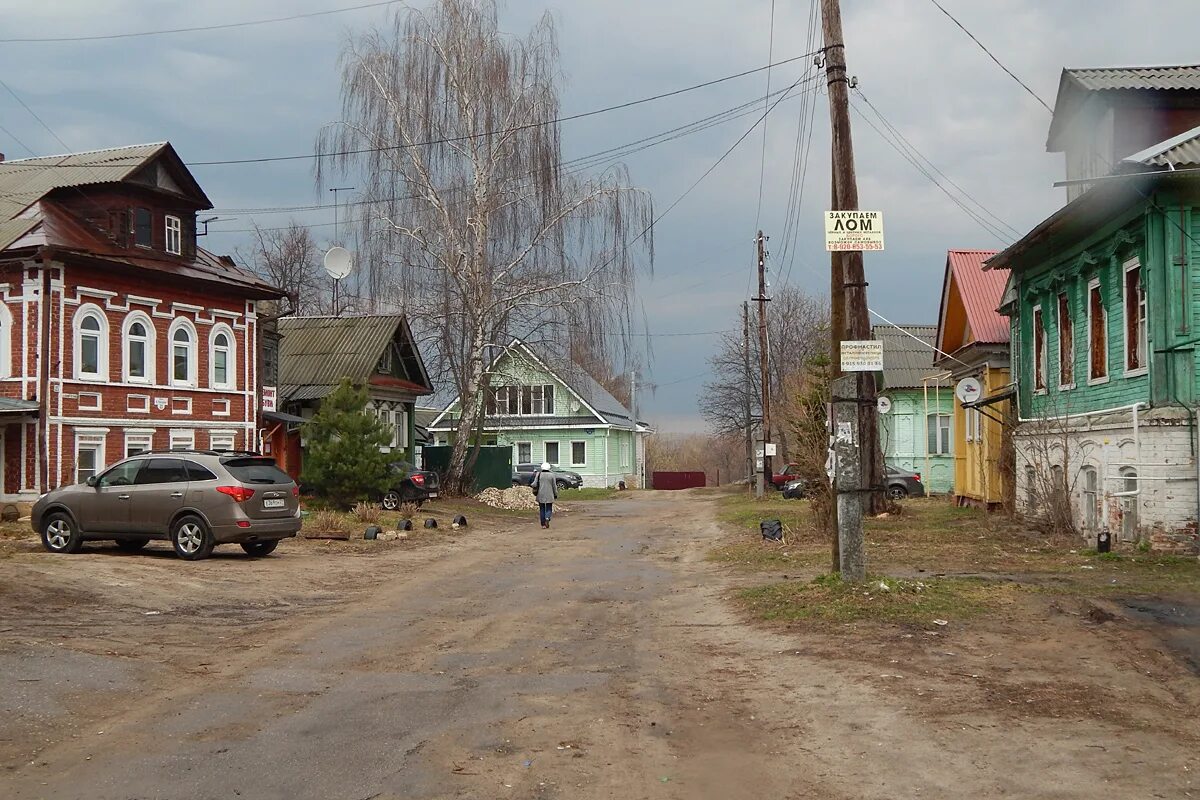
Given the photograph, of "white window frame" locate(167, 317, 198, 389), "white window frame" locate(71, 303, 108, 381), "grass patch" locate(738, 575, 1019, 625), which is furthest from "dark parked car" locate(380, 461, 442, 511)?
"grass patch" locate(738, 575, 1019, 625)

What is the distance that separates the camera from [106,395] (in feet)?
90.5

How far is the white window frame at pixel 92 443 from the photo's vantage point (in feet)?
88.0

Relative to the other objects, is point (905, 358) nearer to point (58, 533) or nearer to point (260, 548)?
point (260, 548)

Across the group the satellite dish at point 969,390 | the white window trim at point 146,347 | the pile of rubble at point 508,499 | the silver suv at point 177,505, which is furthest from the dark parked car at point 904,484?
the silver suv at point 177,505

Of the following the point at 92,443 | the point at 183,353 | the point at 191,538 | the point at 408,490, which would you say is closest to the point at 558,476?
the point at 408,490

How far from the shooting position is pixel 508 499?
3934cm

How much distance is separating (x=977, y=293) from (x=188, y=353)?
21.5m

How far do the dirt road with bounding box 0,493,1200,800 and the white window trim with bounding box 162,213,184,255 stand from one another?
18361 millimetres

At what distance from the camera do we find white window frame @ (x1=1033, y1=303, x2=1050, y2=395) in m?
24.2

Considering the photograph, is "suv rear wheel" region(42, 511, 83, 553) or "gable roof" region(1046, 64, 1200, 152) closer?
"suv rear wheel" region(42, 511, 83, 553)

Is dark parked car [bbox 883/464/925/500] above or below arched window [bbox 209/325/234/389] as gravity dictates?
below

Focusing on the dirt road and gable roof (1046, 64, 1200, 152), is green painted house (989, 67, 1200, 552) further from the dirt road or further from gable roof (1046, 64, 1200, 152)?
the dirt road

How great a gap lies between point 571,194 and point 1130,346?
18967mm

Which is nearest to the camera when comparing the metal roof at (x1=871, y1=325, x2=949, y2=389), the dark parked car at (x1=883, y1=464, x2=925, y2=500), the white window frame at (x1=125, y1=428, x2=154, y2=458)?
the white window frame at (x1=125, y1=428, x2=154, y2=458)
